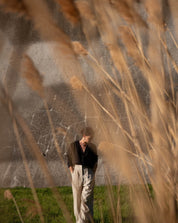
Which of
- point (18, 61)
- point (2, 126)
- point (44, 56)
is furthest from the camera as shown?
point (44, 56)

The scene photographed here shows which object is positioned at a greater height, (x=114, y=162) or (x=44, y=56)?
(x=44, y=56)

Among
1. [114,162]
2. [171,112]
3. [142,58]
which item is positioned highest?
[142,58]

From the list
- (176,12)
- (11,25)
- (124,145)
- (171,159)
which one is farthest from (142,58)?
(11,25)

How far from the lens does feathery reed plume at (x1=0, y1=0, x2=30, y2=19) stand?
33.6 inches

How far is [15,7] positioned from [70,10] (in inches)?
8.4

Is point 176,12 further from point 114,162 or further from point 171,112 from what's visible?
point 114,162

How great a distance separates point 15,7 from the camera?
871 mm

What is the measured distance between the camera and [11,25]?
8.20 meters

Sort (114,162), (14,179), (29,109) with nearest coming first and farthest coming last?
(114,162)
(14,179)
(29,109)

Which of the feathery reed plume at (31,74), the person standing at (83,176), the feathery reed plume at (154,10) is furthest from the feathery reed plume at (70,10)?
the person standing at (83,176)

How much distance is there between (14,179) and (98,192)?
7.52 feet

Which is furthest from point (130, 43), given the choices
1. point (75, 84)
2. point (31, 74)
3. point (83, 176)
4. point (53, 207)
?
point (53, 207)

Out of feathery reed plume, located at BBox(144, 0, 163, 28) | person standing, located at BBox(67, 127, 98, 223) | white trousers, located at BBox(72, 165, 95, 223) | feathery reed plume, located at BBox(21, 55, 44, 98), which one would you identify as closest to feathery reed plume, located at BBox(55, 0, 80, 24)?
feathery reed plume, located at BBox(21, 55, 44, 98)

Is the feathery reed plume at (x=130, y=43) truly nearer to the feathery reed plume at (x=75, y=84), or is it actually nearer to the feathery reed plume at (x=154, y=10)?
the feathery reed plume at (x=154, y=10)
